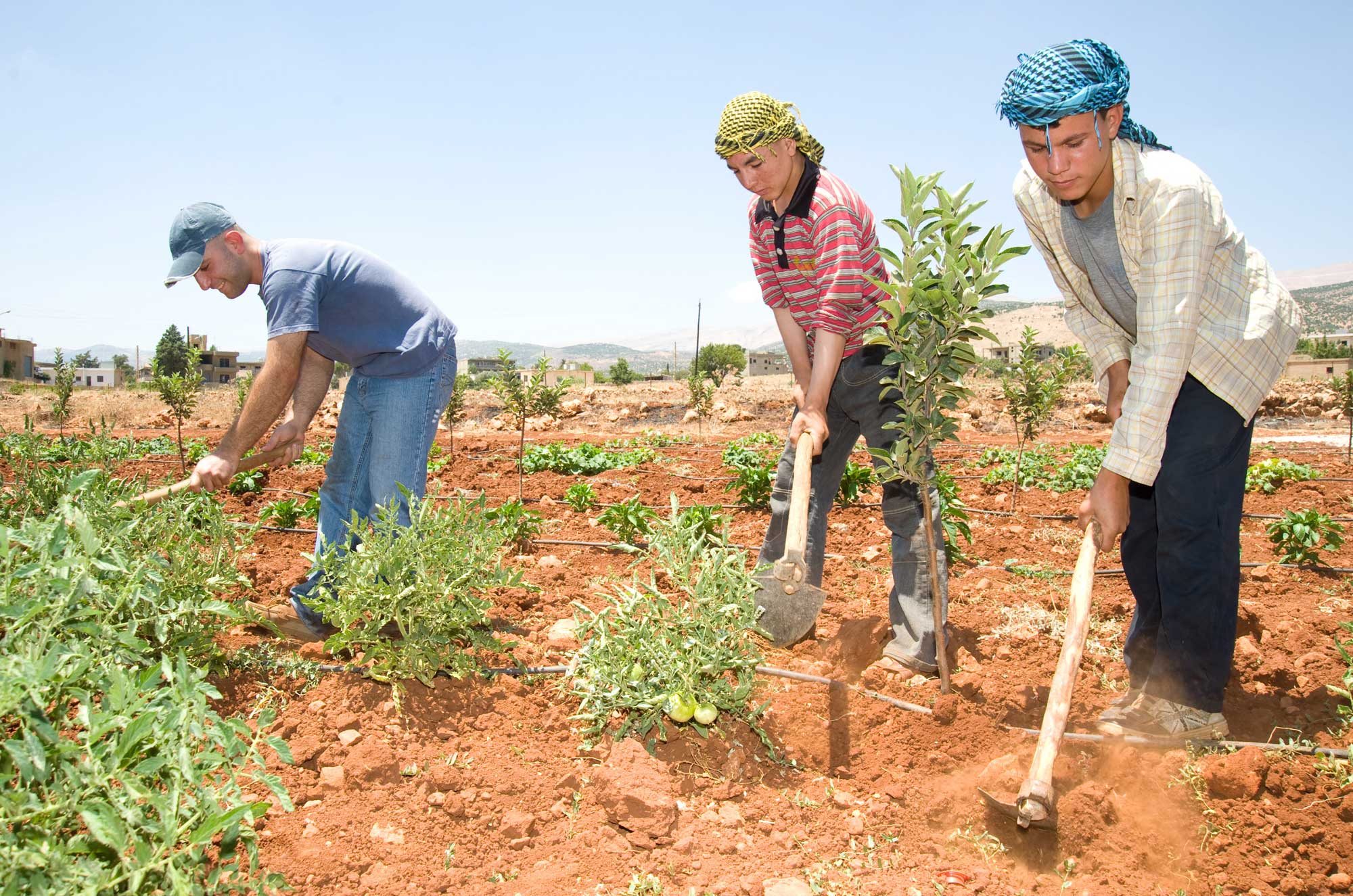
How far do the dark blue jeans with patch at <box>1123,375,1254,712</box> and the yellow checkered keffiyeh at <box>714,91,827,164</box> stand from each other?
149 cm

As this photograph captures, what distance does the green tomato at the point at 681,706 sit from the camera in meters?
2.30

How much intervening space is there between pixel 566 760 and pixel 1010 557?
3420 mm

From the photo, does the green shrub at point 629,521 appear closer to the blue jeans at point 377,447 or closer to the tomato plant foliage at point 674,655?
the blue jeans at point 377,447

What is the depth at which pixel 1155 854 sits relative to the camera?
2.06 metres

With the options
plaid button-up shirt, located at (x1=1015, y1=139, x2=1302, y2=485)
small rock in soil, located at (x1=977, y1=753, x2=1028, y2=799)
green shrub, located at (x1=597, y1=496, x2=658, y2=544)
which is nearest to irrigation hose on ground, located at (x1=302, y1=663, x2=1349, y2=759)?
small rock in soil, located at (x1=977, y1=753, x2=1028, y2=799)

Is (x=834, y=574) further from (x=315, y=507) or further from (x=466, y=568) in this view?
(x=315, y=507)

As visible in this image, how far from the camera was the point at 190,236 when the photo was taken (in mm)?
3010

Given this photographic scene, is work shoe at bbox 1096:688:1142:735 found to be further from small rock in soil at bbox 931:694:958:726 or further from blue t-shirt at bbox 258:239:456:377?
blue t-shirt at bbox 258:239:456:377

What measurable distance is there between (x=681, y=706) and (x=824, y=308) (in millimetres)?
1414

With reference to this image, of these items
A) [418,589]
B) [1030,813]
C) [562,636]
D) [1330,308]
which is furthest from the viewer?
[1330,308]

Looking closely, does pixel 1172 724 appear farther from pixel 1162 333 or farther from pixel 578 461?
pixel 578 461

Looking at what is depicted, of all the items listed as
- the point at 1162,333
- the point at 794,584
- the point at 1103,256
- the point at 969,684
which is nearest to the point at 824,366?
the point at 794,584

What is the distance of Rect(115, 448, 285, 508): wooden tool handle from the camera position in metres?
2.93

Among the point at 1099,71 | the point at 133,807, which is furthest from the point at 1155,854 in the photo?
the point at 133,807
